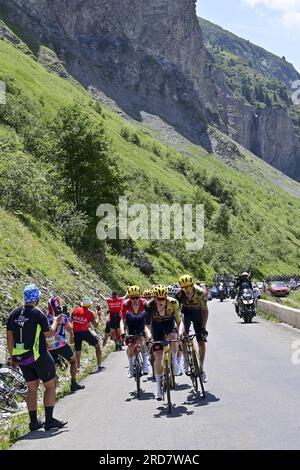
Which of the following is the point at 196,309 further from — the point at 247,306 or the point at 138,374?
the point at 247,306

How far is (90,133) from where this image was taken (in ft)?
126

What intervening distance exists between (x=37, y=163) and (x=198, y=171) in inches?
3018

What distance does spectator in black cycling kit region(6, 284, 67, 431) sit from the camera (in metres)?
8.75

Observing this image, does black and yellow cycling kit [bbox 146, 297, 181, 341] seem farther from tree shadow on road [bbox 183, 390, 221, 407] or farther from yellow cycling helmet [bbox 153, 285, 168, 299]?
tree shadow on road [bbox 183, 390, 221, 407]

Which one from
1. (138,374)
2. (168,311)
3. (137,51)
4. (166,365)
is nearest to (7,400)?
(138,374)

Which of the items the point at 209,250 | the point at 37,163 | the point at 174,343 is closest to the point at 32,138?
the point at 37,163

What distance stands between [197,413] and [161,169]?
90.7 metres

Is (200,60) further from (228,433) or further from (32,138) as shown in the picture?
(228,433)

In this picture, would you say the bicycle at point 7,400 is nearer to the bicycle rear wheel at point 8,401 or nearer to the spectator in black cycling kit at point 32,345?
the bicycle rear wheel at point 8,401

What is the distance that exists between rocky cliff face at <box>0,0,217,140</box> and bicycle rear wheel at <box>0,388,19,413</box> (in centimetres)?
12513

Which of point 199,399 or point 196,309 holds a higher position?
point 196,309

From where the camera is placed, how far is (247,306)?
26078 millimetres

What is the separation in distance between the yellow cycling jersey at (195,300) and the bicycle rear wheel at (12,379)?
3389mm

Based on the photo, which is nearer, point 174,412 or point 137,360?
point 174,412
